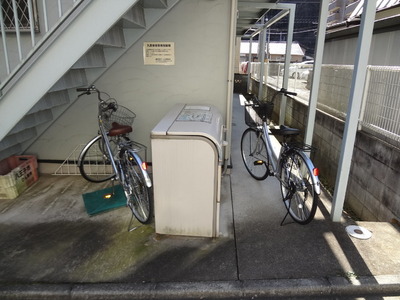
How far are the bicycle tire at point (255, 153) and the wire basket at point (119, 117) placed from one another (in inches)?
76.4

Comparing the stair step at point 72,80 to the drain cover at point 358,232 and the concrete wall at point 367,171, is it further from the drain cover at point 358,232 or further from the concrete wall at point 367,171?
the concrete wall at point 367,171

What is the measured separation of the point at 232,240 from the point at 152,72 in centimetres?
276

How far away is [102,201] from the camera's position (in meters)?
3.94

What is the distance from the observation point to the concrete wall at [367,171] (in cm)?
365

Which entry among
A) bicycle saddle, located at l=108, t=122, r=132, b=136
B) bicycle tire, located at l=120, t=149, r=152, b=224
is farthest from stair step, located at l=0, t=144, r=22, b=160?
bicycle tire, located at l=120, t=149, r=152, b=224

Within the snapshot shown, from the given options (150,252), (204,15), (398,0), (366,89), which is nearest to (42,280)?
(150,252)

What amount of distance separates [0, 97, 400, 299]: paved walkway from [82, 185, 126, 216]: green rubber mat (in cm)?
9

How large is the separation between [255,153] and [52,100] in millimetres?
3131

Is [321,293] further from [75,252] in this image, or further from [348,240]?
[75,252]

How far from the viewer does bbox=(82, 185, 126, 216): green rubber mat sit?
148 inches

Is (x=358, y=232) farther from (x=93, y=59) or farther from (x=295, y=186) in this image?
(x=93, y=59)

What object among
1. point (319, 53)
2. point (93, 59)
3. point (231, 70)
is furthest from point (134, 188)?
point (319, 53)

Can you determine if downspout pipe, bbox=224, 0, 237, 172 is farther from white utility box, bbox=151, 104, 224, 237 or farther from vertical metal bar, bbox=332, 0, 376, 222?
vertical metal bar, bbox=332, 0, 376, 222

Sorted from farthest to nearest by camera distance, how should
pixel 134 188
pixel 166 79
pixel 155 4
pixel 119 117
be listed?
pixel 166 79, pixel 119 117, pixel 155 4, pixel 134 188
